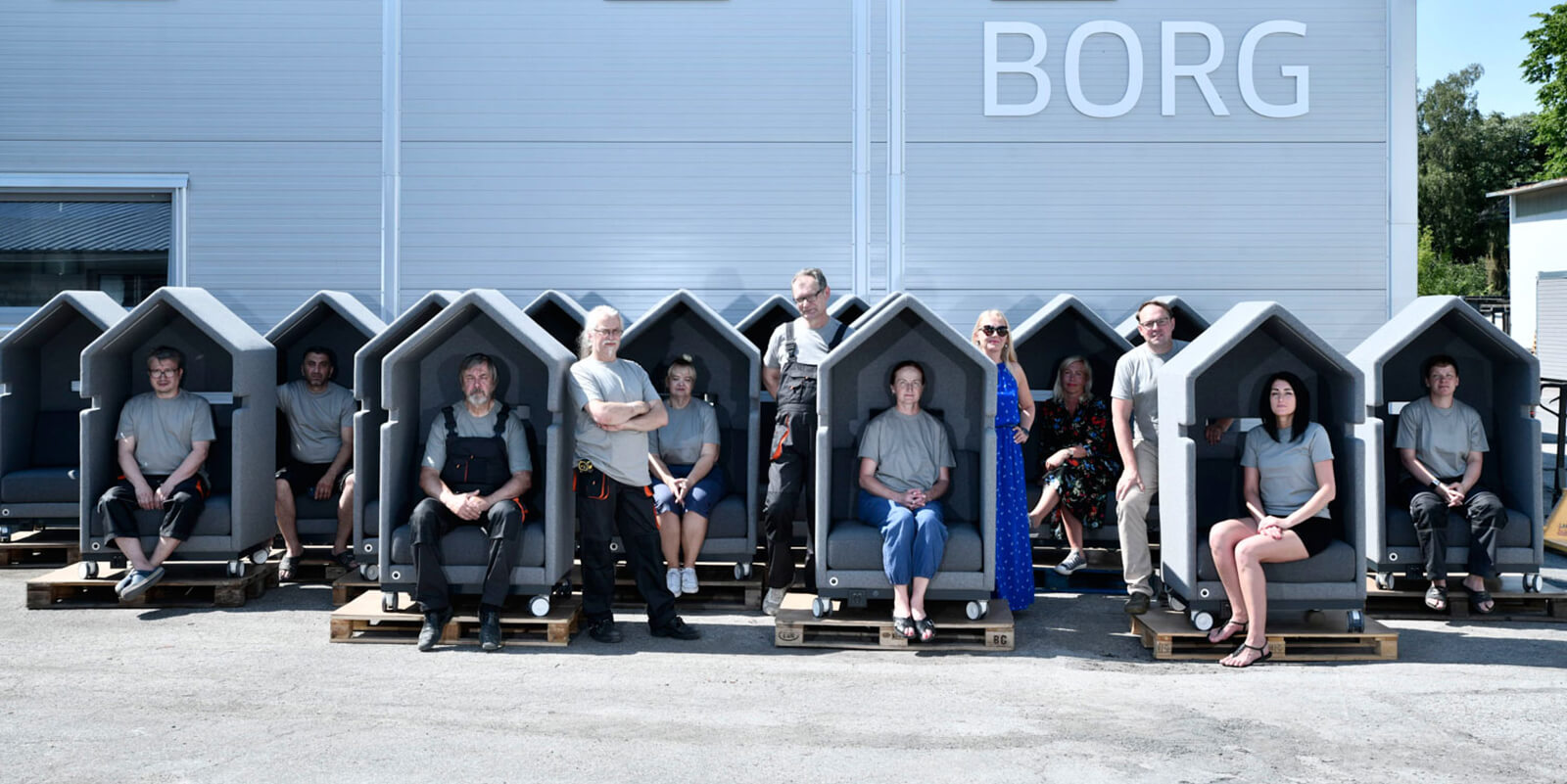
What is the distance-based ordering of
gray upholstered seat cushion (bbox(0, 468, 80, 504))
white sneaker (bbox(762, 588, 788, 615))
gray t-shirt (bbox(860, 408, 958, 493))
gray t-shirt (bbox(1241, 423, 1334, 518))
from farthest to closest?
1. gray upholstered seat cushion (bbox(0, 468, 80, 504))
2. white sneaker (bbox(762, 588, 788, 615))
3. gray t-shirt (bbox(860, 408, 958, 493))
4. gray t-shirt (bbox(1241, 423, 1334, 518))

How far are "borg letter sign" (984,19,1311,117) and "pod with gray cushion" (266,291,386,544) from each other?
5340 mm

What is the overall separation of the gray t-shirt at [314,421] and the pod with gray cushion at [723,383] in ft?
6.30

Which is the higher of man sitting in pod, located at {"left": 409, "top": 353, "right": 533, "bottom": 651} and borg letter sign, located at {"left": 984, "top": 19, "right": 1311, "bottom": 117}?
borg letter sign, located at {"left": 984, "top": 19, "right": 1311, "bottom": 117}

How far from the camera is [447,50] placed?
10.5m

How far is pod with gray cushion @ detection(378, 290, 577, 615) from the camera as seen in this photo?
256 inches

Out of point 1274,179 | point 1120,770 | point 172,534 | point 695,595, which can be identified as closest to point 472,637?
point 695,595

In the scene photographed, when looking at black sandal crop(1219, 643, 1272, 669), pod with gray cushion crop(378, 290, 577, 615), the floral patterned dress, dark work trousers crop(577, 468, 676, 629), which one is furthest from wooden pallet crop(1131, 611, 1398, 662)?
pod with gray cushion crop(378, 290, 577, 615)

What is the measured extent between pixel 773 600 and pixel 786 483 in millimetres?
678

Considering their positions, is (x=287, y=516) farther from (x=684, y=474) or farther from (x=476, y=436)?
(x=684, y=474)

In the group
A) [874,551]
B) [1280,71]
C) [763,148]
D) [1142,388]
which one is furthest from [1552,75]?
[874,551]

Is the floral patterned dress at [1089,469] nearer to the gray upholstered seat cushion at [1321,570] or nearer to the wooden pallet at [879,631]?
the wooden pallet at [879,631]

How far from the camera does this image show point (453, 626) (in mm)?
6387

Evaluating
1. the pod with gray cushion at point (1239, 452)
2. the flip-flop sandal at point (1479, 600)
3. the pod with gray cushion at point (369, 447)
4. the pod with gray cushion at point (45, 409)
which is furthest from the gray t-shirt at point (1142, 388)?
the pod with gray cushion at point (45, 409)

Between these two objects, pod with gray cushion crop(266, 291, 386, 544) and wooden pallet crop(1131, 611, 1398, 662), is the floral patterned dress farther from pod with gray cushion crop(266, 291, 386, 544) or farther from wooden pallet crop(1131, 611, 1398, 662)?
pod with gray cushion crop(266, 291, 386, 544)
